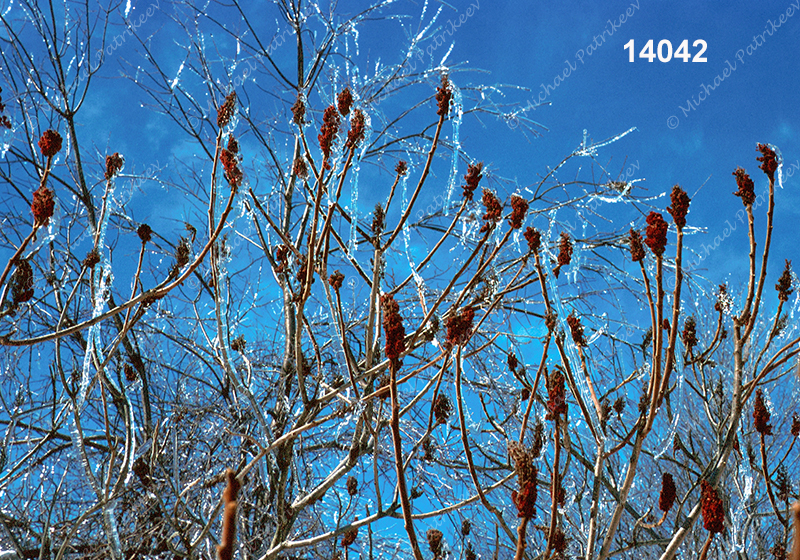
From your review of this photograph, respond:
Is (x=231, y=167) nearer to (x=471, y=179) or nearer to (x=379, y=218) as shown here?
(x=379, y=218)

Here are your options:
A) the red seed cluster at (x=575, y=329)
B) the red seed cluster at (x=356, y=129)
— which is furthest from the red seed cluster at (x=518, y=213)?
the red seed cluster at (x=356, y=129)

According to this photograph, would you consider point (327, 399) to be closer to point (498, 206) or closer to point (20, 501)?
point (498, 206)

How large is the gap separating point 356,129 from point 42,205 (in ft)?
3.22

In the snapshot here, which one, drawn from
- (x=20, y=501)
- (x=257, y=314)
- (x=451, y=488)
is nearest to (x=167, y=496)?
(x=20, y=501)

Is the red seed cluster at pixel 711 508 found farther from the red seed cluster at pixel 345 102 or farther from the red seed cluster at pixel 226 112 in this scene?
the red seed cluster at pixel 226 112

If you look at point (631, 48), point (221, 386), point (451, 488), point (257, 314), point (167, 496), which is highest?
point (631, 48)

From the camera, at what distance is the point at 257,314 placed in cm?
463

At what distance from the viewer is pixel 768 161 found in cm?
207

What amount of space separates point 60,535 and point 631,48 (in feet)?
15.5

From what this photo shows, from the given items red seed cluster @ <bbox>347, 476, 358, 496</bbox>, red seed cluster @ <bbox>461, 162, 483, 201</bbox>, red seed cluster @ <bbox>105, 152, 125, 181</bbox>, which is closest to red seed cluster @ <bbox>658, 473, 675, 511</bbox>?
red seed cluster @ <bbox>461, 162, 483, 201</bbox>

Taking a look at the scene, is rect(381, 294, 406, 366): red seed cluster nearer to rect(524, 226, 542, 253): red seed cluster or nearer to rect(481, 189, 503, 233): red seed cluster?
rect(524, 226, 542, 253): red seed cluster

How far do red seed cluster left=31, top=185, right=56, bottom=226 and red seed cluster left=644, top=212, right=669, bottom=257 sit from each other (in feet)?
5.42

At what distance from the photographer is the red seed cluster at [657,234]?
1598 mm

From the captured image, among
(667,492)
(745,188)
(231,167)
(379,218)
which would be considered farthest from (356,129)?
(667,492)
